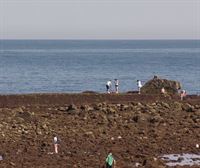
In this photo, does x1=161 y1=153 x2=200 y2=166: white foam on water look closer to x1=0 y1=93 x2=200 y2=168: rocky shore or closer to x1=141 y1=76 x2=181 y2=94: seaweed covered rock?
x1=0 y1=93 x2=200 y2=168: rocky shore

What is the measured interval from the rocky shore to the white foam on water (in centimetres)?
45

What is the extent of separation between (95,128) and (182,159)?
8989 mm

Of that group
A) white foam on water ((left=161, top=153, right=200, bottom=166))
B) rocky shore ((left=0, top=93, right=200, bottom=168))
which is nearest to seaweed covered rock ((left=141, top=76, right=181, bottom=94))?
rocky shore ((left=0, top=93, right=200, bottom=168))

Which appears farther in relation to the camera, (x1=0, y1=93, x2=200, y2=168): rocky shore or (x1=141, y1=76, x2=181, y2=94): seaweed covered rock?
(x1=141, y1=76, x2=181, y2=94): seaweed covered rock

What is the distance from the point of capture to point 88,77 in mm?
111250

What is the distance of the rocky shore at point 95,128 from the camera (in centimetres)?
3519

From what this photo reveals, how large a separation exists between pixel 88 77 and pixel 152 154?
247ft

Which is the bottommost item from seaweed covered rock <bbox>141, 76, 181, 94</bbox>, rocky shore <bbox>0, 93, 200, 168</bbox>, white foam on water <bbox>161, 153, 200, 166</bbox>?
white foam on water <bbox>161, 153, 200, 166</bbox>

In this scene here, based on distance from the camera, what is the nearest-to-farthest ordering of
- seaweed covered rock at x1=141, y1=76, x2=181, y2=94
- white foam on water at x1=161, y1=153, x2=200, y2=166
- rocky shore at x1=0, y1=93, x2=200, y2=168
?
1. white foam on water at x1=161, y1=153, x2=200, y2=166
2. rocky shore at x1=0, y1=93, x2=200, y2=168
3. seaweed covered rock at x1=141, y1=76, x2=181, y2=94

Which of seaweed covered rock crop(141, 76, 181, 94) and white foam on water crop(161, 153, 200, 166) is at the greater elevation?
seaweed covered rock crop(141, 76, 181, 94)

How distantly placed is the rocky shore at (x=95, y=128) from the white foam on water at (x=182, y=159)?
1.48ft

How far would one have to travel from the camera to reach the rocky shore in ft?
115

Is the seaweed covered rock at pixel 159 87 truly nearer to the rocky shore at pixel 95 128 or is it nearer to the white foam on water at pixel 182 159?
the rocky shore at pixel 95 128

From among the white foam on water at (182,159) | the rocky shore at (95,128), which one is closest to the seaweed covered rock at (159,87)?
the rocky shore at (95,128)
